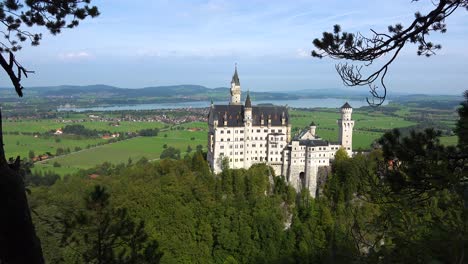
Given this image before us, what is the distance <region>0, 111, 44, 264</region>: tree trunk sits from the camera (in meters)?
6.25

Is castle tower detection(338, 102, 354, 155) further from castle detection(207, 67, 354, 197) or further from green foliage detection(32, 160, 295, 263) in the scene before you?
green foliage detection(32, 160, 295, 263)

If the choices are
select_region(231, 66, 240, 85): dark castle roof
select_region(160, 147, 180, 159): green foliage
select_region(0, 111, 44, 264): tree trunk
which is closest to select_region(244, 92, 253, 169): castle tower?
select_region(231, 66, 240, 85): dark castle roof

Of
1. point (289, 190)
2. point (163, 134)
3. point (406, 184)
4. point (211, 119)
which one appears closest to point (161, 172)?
point (211, 119)

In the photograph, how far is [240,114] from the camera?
51750mm

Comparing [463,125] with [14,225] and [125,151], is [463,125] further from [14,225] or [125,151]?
[125,151]

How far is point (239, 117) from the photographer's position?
169 ft

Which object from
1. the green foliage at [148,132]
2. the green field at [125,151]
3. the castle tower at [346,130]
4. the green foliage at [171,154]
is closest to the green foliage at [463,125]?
the castle tower at [346,130]

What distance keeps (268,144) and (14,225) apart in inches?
1789

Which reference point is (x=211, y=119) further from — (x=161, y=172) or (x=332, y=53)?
(x=332, y=53)

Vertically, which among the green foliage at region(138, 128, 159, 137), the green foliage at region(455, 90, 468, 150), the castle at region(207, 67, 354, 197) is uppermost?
the green foliage at region(455, 90, 468, 150)

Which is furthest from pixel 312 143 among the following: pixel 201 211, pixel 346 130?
pixel 201 211

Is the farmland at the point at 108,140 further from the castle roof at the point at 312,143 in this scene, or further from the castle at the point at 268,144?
the castle at the point at 268,144

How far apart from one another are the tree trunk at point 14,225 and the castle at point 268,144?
4275 cm

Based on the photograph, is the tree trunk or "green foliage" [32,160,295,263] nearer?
the tree trunk
